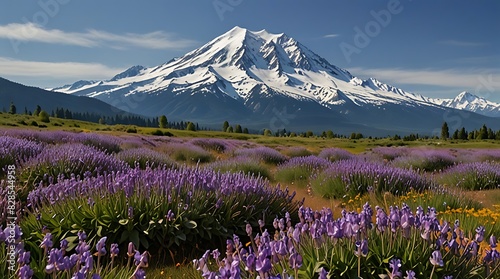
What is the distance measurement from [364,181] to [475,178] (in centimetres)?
490

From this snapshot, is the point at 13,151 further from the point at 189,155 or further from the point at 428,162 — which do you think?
the point at 428,162

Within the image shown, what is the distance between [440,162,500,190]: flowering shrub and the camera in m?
12.6

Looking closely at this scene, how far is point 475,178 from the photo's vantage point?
12688 millimetres

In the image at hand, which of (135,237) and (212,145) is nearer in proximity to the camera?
(135,237)

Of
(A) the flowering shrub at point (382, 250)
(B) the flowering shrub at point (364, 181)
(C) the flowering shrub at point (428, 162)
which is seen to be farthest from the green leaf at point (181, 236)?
(C) the flowering shrub at point (428, 162)

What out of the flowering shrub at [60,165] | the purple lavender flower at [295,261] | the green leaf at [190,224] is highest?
the purple lavender flower at [295,261]

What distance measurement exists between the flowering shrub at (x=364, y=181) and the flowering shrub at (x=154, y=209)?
415 centimetres

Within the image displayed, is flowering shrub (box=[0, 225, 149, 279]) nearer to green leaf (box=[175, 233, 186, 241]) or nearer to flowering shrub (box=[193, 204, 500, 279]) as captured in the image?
flowering shrub (box=[193, 204, 500, 279])

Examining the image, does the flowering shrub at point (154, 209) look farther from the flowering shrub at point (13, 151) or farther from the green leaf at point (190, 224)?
the flowering shrub at point (13, 151)

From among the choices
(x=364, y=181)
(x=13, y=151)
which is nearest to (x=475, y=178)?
(x=364, y=181)

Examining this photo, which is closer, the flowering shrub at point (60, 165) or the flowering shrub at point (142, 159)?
the flowering shrub at point (60, 165)

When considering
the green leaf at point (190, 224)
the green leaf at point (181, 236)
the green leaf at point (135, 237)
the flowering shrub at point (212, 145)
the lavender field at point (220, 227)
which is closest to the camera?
the lavender field at point (220, 227)

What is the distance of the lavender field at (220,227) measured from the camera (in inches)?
114

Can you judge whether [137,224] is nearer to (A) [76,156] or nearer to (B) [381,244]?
(B) [381,244]
